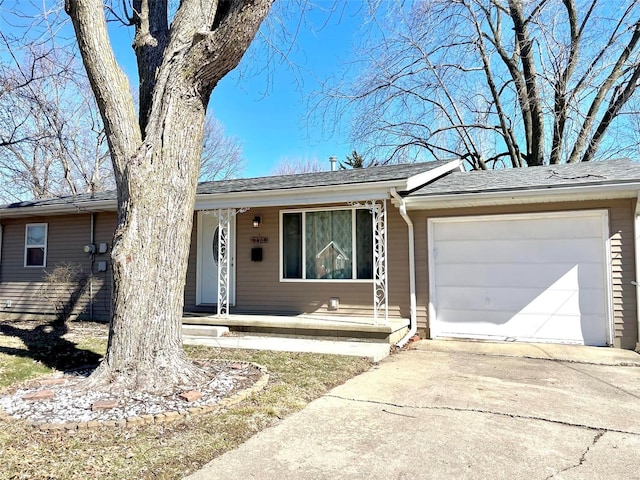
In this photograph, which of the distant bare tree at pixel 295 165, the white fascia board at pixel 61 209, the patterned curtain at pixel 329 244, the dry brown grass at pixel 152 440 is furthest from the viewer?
the distant bare tree at pixel 295 165

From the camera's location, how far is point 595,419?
3686 millimetres

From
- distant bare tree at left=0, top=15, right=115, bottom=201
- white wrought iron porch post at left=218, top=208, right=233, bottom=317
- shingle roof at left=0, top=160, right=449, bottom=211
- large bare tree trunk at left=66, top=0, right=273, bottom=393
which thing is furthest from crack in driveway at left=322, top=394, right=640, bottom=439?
distant bare tree at left=0, top=15, right=115, bottom=201

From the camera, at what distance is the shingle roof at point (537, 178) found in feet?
21.8

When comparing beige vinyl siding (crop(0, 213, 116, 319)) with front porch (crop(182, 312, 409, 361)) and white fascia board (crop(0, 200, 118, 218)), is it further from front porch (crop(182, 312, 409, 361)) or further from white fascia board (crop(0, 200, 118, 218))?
front porch (crop(182, 312, 409, 361))

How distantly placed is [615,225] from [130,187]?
655cm

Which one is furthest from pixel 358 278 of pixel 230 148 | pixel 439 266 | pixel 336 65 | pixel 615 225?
pixel 230 148

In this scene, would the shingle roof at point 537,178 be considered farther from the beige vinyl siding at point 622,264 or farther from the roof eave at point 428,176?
the beige vinyl siding at point 622,264

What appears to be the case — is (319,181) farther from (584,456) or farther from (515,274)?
(584,456)

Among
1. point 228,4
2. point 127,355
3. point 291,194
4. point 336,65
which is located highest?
point 336,65

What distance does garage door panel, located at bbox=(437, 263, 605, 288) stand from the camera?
22.4 ft

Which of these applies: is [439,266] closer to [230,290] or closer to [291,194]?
[291,194]

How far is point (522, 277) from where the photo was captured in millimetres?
7195

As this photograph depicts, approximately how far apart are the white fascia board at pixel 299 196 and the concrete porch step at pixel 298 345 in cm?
224

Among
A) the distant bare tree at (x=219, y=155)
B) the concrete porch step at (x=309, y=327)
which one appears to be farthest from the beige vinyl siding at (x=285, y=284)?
the distant bare tree at (x=219, y=155)
